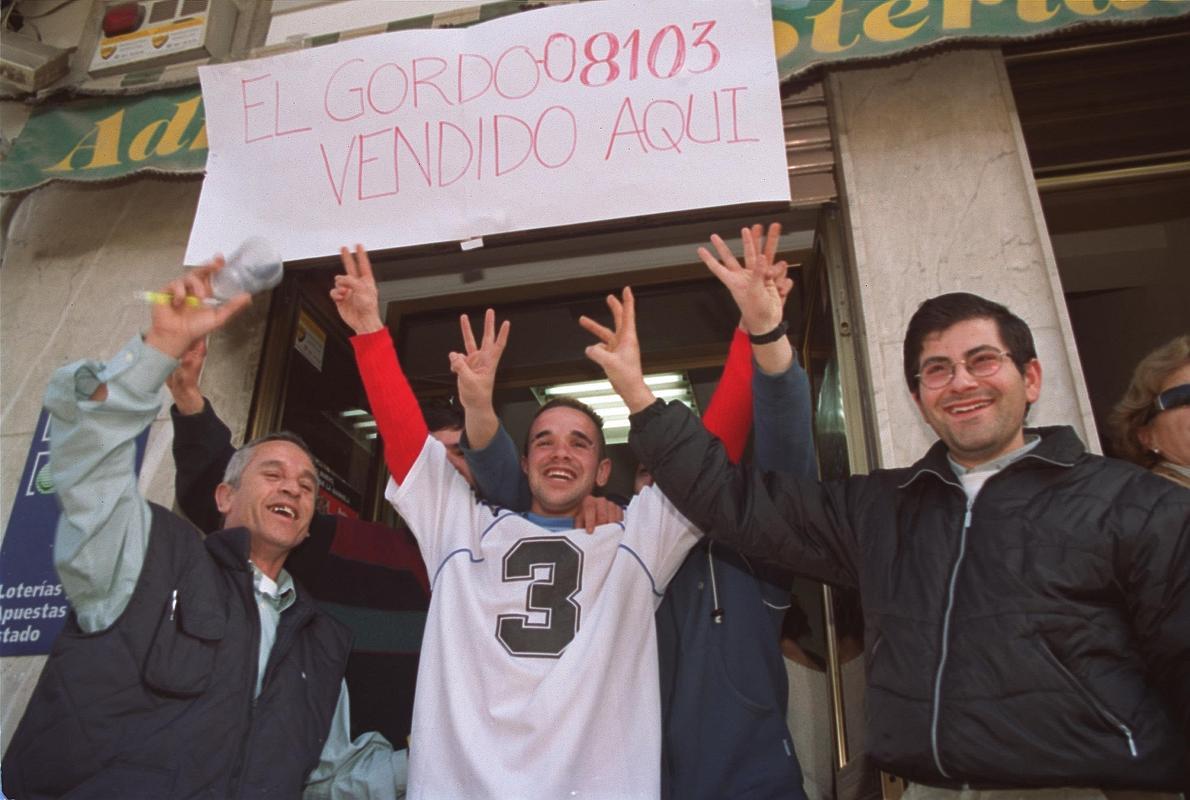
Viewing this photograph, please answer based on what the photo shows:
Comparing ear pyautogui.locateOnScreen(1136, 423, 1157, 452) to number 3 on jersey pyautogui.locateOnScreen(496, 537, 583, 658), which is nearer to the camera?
number 3 on jersey pyautogui.locateOnScreen(496, 537, 583, 658)

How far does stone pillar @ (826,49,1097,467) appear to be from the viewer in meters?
2.47

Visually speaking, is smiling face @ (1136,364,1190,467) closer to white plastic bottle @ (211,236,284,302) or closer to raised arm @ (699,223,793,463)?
raised arm @ (699,223,793,463)

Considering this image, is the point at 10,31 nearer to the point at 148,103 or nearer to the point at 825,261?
the point at 148,103

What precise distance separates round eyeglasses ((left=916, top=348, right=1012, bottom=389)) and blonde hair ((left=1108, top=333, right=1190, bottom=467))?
569mm

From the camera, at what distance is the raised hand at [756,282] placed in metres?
2.03

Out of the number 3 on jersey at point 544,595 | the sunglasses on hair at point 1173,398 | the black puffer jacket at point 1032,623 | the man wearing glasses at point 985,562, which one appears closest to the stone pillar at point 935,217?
the sunglasses on hair at point 1173,398

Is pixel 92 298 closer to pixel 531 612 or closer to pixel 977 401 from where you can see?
pixel 531 612

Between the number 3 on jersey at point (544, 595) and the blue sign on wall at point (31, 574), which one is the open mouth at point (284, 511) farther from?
the blue sign on wall at point (31, 574)

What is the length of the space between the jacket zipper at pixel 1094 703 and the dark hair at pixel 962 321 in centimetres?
63

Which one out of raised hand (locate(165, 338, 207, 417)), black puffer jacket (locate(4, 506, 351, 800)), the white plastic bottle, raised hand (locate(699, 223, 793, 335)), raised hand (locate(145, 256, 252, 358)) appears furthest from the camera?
the white plastic bottle

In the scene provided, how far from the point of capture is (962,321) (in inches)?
75.5

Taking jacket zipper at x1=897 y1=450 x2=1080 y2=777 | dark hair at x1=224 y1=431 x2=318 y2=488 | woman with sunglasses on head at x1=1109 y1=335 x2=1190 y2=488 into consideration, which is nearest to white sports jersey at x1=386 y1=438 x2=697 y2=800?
dark hair at x1=224 y1=431 x2=318 y2=488

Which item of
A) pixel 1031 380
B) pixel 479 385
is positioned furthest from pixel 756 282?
pixel 479 385

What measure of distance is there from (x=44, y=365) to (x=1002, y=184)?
11.0ft
